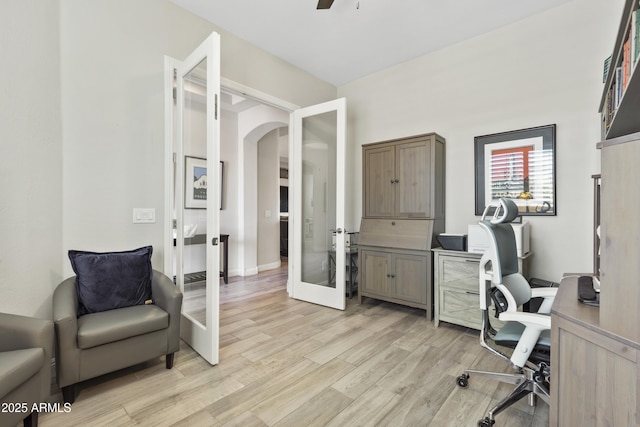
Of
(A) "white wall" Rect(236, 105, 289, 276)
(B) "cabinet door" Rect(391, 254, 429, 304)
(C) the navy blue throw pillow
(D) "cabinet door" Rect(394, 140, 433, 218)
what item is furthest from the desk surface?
(A) "white wall" Rect(236, 105, 289, 276)

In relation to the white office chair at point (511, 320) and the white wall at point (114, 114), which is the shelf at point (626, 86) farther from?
the white wall at point (114, 114)

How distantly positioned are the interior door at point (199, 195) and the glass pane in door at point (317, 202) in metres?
1.62

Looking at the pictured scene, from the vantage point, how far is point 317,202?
3.87m

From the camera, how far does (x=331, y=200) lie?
372cm

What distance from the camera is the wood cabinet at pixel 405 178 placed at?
10.5 feet

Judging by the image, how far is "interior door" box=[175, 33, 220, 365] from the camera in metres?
2.15

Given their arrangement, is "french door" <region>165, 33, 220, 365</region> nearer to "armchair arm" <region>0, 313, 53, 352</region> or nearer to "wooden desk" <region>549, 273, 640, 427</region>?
"armchair arm" <region>0, 313, 53, 352</region>

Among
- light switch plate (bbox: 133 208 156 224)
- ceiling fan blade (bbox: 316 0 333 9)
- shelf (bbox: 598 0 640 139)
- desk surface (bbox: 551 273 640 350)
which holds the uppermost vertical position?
ceiling fan blade (bbox: 316 0 333 9)

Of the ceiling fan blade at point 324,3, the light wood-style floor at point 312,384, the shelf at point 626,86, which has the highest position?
the ceiling fan blade at point 324,3

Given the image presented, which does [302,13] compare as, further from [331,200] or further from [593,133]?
[593,133]

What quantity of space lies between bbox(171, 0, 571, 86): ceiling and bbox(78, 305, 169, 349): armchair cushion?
8.85 ft

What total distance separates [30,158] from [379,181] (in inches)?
123

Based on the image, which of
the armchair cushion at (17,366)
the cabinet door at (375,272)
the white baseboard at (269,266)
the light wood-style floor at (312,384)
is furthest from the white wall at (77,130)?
the white baseboard at (269,266)

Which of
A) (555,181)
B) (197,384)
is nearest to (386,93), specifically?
(555,181)
